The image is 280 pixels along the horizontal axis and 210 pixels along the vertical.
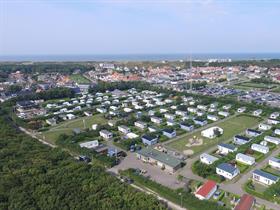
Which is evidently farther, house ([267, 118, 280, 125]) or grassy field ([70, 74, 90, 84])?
grassy field ([70, 74, 90, 84])

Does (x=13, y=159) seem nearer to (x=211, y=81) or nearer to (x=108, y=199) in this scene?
(x=108, y=199)

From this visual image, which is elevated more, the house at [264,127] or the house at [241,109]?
the house at [241,109]

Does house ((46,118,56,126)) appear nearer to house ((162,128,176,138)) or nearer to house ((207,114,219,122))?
house ((162,128,176,138))

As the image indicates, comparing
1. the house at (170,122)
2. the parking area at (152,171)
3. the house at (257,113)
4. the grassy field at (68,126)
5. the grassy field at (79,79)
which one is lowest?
the parking area at (152,171)

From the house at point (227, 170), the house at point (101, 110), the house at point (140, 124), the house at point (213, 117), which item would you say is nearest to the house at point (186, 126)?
the house at point (140, 124)

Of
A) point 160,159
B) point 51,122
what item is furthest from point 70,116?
point 160,159

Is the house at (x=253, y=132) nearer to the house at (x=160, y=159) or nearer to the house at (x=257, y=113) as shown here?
the house at (x=257, y=113)

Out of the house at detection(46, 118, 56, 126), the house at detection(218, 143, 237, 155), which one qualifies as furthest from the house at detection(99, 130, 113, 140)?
the house at detection(218, 143, 237, 155)
